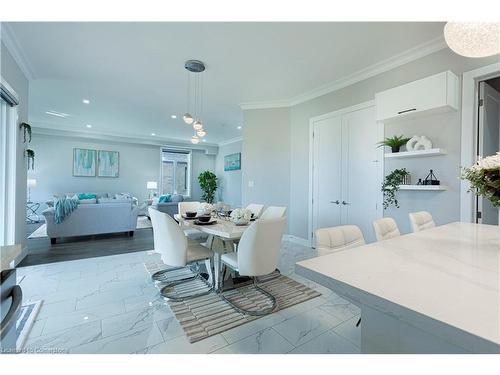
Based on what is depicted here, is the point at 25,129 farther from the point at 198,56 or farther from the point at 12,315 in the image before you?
the point at 12,315

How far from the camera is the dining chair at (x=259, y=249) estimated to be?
1934 millimetres

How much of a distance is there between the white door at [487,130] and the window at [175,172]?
27.9 ft

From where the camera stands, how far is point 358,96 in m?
3.46

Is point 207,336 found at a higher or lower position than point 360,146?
lower

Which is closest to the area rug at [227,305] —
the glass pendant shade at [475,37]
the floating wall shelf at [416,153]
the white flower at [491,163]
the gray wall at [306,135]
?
the gray wall at [306,135]

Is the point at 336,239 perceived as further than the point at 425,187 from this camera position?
No

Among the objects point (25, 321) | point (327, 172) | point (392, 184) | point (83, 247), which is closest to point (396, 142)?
point (392, 184)

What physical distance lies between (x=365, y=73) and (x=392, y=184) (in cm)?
168

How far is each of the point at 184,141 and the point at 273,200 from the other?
559 cm

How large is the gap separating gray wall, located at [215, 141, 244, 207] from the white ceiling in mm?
3834

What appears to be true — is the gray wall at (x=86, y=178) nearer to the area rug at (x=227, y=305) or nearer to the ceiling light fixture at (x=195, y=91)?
the ceiling light fixture at (x=195, y=91)

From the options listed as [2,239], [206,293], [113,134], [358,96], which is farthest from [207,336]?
[113,134]

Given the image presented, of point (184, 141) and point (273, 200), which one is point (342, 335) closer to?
point (273, 200)

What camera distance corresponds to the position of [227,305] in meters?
2.18
